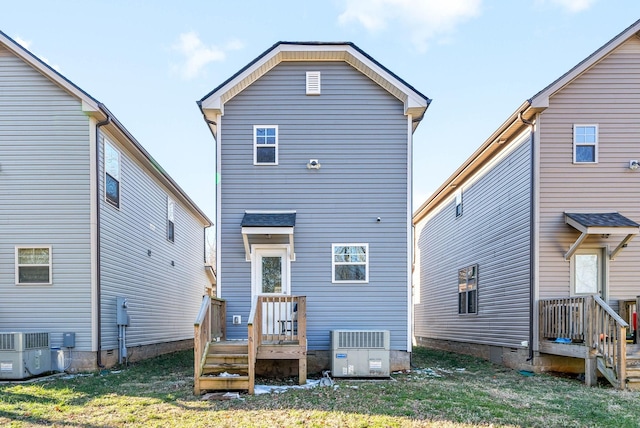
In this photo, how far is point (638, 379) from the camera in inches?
305

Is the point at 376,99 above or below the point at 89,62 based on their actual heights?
below

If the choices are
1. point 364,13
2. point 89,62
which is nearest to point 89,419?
point 89,62

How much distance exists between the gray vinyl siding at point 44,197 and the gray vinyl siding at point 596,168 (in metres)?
10.0

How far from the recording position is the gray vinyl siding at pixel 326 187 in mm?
9727

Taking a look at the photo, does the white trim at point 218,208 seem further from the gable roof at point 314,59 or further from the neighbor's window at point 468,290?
the neighbor's window at point 468,290

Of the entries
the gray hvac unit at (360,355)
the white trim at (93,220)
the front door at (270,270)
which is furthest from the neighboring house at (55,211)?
the gray hvac unit at (360,355)

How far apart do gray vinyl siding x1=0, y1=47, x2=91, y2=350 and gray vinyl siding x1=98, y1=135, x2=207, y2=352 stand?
52 cm

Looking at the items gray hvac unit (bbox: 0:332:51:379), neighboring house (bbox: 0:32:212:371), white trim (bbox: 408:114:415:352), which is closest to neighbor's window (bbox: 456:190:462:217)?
white trim (bbox: 408:114:415:352)

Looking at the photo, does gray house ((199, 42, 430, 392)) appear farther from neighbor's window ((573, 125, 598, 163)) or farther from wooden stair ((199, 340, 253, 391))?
neighbor's window ((573, 125, 598, 163))

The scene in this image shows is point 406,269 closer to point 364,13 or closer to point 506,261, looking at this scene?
point 506,261

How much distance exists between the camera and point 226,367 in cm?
754

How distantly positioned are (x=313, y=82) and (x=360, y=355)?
5966mm

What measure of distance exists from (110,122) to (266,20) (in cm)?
504

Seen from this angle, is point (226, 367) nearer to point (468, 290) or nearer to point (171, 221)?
point (468, 290)
